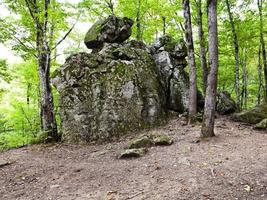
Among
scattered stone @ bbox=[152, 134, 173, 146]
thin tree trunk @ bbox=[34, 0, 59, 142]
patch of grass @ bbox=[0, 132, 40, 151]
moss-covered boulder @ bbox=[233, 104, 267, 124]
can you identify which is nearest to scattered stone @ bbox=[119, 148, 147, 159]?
scattered stone @ bbox=[152, 134, 173, 146]

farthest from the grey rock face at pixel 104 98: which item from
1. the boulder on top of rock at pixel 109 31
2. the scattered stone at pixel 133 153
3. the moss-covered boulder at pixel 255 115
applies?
the moss-covered boulder at pixel 255 115

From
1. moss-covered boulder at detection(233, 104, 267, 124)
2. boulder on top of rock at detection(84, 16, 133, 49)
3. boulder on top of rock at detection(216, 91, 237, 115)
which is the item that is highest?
boulder on top of rock at detection(84, 16, 133, 49)

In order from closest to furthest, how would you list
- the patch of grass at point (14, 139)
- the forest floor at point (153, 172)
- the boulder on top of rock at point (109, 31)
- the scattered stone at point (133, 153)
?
the forest floor at point (153, 172)
the scattered stone at point (133, 153)
the boulder on top of rock at point (109, 31)
the patch of grass at point (14, 139)

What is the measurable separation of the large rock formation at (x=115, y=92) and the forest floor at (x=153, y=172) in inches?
44.9

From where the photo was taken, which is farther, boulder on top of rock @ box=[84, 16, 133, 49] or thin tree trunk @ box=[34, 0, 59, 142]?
boulder on top of rock @ box=[84, 16, 133, 49]

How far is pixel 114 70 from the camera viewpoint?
10234 millimetres

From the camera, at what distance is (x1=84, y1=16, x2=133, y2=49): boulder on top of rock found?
1227cm

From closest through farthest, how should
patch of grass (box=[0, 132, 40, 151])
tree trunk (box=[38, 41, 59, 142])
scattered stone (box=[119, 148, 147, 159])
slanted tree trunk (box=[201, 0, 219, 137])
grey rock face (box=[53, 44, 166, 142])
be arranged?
scattered stone (box=[119, 148, 147, 159])
slanted tree trunk (box=[201, 0, 219, 137])
grey rock face (box=[53, 44, 166, 142])
tree trunk (box=[38, 41, 59, 142])
patch of grass (box=[0, 132, 40, 151])

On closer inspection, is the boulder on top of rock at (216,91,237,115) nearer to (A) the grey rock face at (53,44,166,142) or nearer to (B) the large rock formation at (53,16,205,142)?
(B) the large rock formation at (53,16,205,142)

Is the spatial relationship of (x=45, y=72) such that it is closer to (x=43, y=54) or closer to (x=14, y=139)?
(x=43, y=54)

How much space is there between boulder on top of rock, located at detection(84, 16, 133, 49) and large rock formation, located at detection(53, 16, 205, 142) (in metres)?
0.67

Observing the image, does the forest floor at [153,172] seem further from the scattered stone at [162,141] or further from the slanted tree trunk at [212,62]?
the slanted tree trunk at [212,62]

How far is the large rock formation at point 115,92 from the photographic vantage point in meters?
9.48

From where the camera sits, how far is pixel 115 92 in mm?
9828
